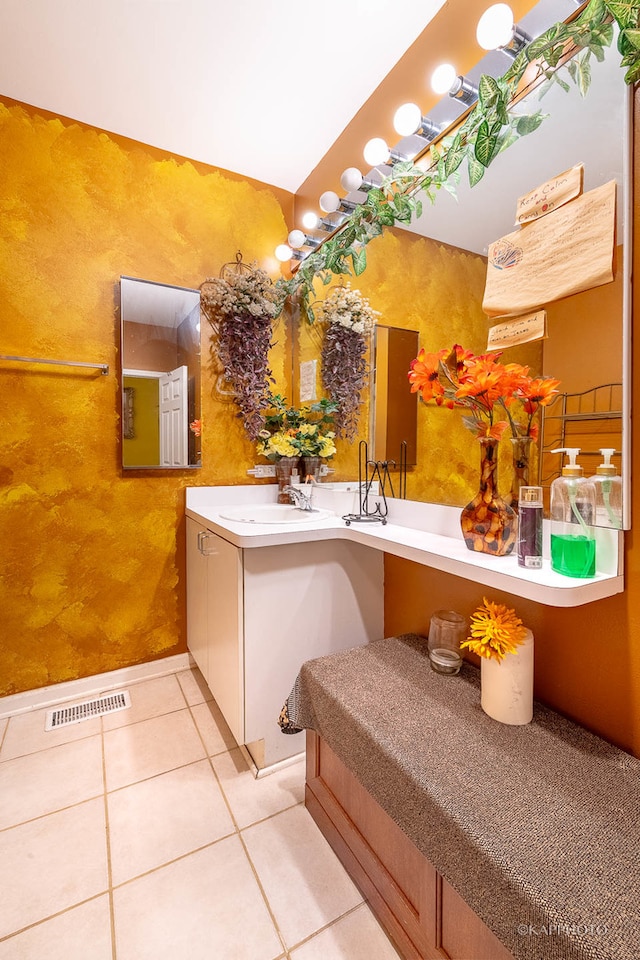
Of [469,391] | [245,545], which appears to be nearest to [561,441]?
[469,391]

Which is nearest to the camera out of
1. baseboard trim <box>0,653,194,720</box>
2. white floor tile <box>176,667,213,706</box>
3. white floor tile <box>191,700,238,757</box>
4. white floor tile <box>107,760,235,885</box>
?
white floor tile <box>107,760,235,885</box>

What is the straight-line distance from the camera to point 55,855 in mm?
1179

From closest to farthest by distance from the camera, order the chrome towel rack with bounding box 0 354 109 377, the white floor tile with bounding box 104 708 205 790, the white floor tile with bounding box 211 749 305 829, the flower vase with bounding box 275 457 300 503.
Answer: the white floor tile with bounding box 211 749 305 829, the white floor tile with bounding box 104 708 205 790, the chrome towel rack with bounding box 0 354 109 377, the flower vase with bounding box 275 457 300 503

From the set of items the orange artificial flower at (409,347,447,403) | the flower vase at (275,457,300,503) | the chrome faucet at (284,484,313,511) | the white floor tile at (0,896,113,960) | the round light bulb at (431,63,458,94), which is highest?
the round light bulb at (431,63,458,94)

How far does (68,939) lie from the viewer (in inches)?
38.3

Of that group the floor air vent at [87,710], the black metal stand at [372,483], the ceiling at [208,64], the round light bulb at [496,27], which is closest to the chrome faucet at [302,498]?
the black metal stand at [372,483]

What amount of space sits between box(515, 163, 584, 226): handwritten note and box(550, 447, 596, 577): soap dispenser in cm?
59

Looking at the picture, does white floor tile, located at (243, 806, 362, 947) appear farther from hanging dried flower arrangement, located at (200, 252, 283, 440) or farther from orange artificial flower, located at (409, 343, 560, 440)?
hanging dried flower arrangement, located at (200, 252, 283, 440)

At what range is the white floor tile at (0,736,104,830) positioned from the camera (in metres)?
1.34

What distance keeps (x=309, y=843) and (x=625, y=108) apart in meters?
2.01

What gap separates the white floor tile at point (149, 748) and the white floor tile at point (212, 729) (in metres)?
0.03

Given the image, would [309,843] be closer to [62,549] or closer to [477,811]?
[477,811]

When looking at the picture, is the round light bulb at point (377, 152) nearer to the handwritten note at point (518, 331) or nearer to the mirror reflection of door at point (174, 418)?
the handwritten note at point (518, 331)

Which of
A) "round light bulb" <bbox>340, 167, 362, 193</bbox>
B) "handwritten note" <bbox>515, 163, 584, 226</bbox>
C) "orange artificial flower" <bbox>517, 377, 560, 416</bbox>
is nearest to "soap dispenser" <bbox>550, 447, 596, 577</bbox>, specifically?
"orange artificial flower" <bbox>517, 377, 560, 416</bbox>
